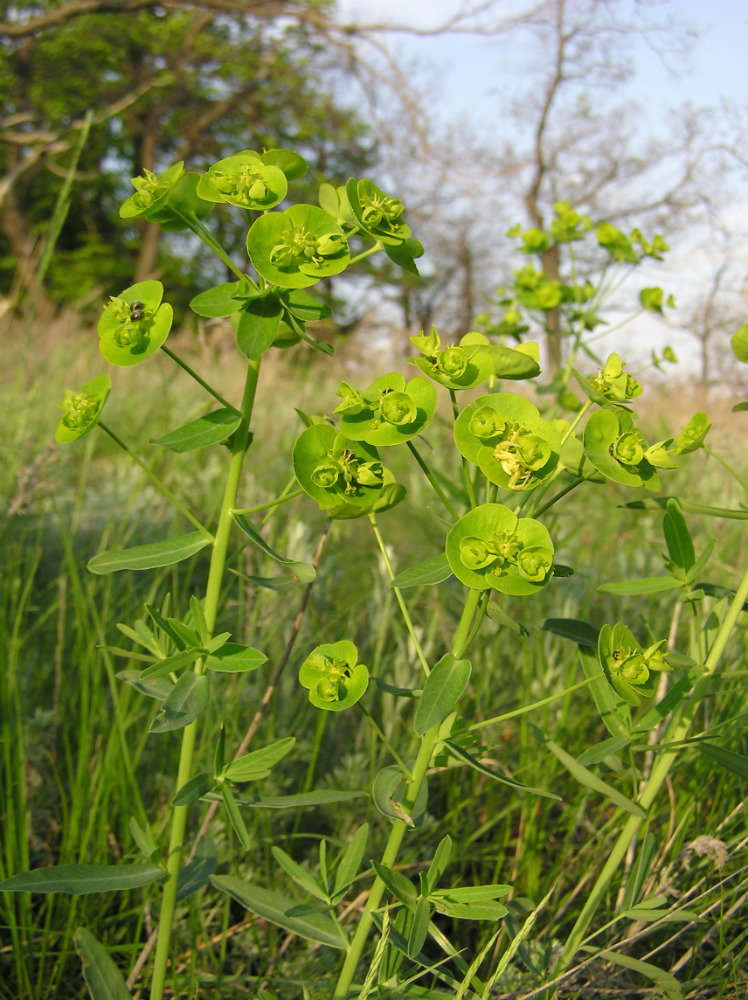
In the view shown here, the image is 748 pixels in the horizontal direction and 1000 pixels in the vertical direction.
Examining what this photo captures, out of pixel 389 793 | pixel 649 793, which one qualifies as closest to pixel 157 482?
pixel 389 793

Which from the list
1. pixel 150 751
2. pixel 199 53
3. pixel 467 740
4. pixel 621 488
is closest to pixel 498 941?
pixel 467 740

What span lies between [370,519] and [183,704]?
27 cm

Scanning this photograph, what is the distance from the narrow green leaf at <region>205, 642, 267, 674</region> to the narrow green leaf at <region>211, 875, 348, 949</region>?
0.26 meters

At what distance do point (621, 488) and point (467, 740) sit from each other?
303cm

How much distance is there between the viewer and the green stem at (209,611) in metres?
0.83

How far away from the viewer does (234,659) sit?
0.80 m

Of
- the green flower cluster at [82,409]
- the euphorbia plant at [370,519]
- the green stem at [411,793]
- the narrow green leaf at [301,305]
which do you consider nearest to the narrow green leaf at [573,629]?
the euphorbia plant at [370,519]

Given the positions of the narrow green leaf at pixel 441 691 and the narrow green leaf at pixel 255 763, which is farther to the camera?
A: the narrow green leaf at pixel 255 763

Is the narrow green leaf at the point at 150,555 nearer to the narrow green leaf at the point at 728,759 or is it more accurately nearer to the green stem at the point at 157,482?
the green stem at the point at 157,482

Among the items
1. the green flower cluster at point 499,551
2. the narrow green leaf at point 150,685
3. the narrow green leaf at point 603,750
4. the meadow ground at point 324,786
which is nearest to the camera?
the green flower cluster at point 499,551

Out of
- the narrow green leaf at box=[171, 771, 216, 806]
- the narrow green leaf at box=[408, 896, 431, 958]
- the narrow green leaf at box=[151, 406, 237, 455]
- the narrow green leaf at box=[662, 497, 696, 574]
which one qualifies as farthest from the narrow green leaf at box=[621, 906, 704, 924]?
the narrow green leaf at box=[151, 406, 237, 455]

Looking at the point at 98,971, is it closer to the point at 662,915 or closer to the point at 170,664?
the point at 170,664

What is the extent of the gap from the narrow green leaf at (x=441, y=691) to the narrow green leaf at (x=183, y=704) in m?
0.23

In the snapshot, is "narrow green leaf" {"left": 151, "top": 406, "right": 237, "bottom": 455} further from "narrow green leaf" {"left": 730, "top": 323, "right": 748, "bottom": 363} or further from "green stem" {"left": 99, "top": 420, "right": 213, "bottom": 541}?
"narrow green leaf" {"left": 730, "top": 323, "right": 748, "bottom": 363}
